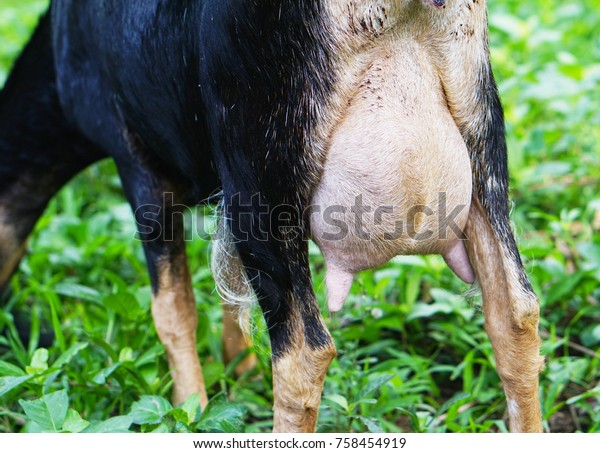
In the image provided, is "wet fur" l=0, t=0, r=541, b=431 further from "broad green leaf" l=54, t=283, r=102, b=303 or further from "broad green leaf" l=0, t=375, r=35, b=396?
"broad green leaf" l=0, t=375, r=35, b=396

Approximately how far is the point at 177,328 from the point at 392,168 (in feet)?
4.77

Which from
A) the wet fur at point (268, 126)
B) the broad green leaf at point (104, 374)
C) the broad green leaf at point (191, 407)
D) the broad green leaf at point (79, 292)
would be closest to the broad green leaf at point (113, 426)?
the broad green leaf at point (191, 407)

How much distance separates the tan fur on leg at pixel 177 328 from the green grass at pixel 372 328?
81 millimetres

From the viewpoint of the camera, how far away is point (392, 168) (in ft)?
8.40

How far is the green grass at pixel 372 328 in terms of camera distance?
3.28 metres

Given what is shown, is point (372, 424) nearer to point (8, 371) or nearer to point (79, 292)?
point (8, 371)

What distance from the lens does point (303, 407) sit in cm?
285

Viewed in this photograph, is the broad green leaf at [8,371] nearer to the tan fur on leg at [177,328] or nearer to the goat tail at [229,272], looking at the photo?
the tan fur on leg at [177,328]

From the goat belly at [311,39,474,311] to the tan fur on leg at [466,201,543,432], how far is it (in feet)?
0.48

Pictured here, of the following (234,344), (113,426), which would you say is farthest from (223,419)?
(234,344)

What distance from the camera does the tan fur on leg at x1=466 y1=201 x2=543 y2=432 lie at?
2.78 metres

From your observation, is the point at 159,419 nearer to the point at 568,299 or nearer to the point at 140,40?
the point at 140,40

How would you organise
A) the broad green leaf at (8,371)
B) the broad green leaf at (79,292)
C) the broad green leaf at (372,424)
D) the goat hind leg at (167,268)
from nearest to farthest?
1. the broad green leaf at (372,424)
2. the broad green leaf at (8,371)
3. the goat hind leg at (167,268)
4. the broad green leaf at (79,292)
